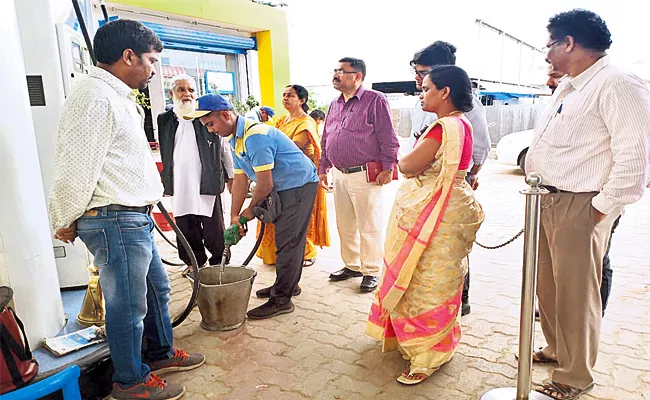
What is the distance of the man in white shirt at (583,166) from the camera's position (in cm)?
191

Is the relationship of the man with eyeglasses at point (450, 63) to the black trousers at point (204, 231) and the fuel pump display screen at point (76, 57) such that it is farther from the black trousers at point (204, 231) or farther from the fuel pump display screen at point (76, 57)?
the fuel pump display screen at point (76, 57)

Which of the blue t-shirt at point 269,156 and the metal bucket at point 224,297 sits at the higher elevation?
the blue t-shirt at point 269,156

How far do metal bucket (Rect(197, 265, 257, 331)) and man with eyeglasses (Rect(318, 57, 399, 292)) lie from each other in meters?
1.02

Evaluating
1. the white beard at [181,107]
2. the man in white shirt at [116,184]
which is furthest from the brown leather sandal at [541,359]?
the white beard at [181,107]

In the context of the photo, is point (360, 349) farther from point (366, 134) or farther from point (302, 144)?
point (302, 144)

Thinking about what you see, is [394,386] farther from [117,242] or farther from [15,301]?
[15,301]

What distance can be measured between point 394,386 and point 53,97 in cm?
256

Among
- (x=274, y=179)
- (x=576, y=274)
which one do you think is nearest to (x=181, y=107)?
(x=274, y=179)

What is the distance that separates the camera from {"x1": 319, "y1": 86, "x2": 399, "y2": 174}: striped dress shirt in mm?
3596

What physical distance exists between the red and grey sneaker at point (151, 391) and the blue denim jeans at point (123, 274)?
0.09ft

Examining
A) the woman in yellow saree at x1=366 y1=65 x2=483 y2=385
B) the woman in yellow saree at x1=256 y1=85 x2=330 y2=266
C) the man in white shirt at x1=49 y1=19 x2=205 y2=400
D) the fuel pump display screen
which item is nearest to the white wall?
the man in white shirt at x1=49 y1=19 x2=205 y2=400

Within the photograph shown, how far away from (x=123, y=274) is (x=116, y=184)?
408 mm

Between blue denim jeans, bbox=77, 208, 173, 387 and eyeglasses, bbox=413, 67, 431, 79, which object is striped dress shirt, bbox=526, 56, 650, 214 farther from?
blue denim jeans, bbox=77, 208, 173, 387

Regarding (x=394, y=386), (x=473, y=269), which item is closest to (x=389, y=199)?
(x=473, y=269)
